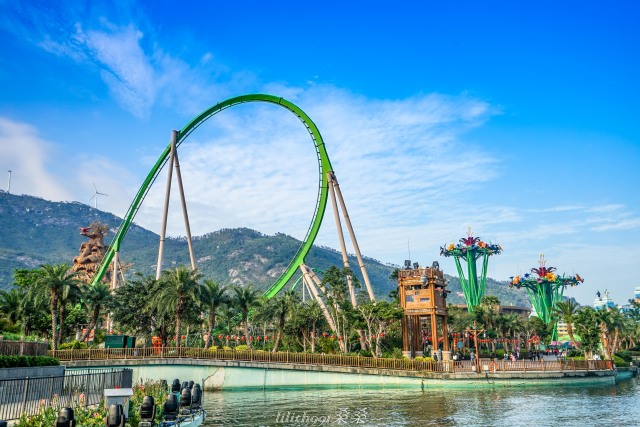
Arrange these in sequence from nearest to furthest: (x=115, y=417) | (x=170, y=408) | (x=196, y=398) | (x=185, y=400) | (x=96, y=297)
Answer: (x=115, y=417)
(x=170, y=408)
(x=185, y=400)
(x=196, y=398)
(x=96, y=297)

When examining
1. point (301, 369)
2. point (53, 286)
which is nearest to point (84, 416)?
point (301, 369)

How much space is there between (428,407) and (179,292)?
23611 mm

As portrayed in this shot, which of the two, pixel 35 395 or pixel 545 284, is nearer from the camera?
pixel 35 395

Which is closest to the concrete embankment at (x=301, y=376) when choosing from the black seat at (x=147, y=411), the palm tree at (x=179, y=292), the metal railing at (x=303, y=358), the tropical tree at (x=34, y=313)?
the metal railing at (x=303, y=358)

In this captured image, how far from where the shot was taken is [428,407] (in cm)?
2898

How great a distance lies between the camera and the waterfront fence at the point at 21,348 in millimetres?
25250

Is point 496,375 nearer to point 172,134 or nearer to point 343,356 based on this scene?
point 343,356

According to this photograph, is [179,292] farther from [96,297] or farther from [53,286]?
[53,286]

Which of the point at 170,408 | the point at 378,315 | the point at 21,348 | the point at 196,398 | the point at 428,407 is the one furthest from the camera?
the point at 378,315

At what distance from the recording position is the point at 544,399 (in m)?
32.8

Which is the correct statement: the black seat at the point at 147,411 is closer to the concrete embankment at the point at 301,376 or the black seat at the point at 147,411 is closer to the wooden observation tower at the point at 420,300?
the concrete embankment at the point at 301,376

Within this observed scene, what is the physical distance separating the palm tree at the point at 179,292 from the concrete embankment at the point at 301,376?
3.87 meters

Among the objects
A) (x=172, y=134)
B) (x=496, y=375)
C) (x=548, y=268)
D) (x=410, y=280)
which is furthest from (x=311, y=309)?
(x=548, y=268)

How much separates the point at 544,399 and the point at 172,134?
4276 cm
